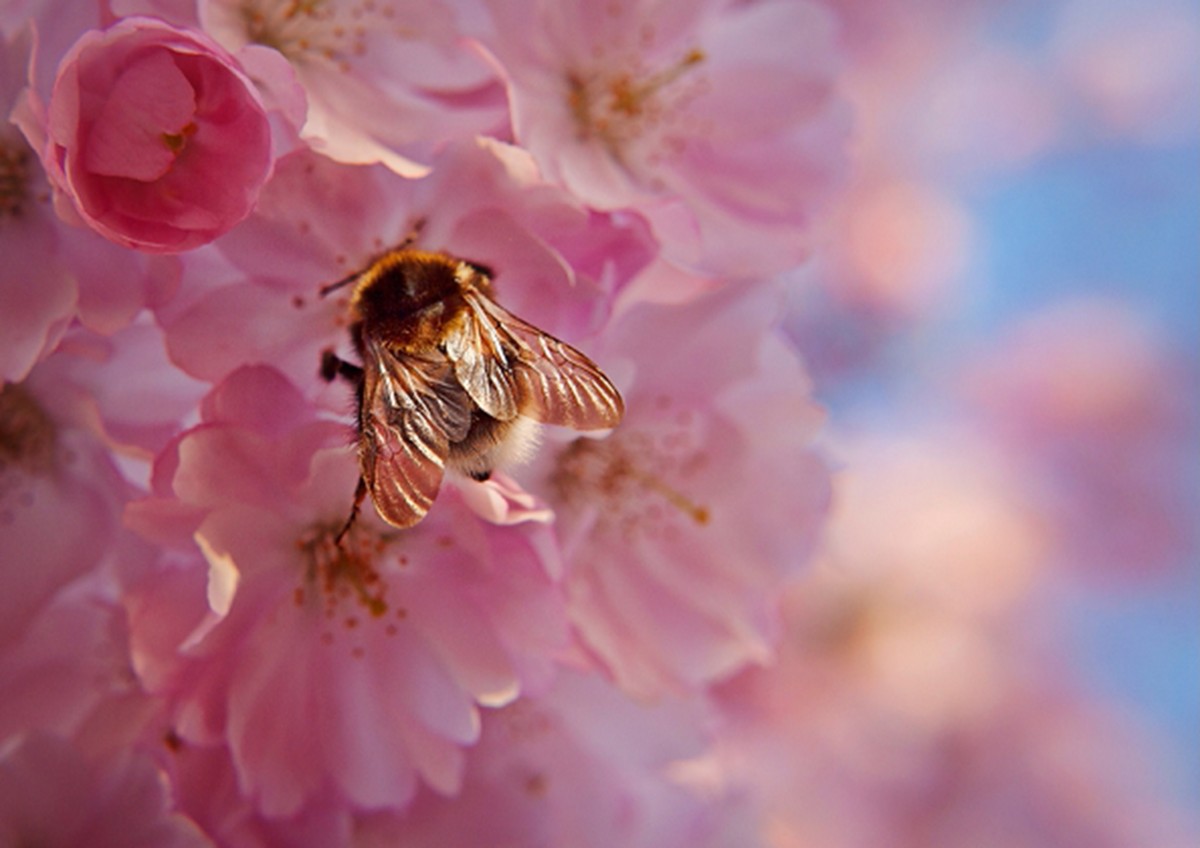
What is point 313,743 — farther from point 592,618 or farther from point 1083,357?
point 1083,357

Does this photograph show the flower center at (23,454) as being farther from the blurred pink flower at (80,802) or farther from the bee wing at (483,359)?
the bee wing at (483,359)

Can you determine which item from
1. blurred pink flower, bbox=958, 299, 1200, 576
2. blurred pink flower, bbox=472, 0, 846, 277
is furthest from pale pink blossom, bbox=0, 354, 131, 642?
blurred pink flower, bbox=958, 299, 1200, 576

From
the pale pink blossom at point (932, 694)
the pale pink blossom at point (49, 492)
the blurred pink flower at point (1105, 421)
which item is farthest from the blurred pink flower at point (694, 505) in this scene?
the blurred pink flower at point (1105, 421)

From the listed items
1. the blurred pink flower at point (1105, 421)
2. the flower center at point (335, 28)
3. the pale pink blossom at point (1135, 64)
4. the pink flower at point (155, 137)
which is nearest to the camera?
the pink flower at point (155, 137)

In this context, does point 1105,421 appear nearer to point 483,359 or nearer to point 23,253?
point 483,359

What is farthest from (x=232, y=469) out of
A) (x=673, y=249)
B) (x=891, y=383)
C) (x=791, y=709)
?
(x=891, y=383)
